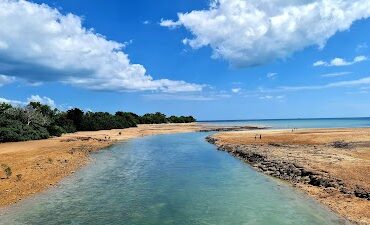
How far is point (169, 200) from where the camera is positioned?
80.2ft

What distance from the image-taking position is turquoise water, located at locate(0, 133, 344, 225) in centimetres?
2025

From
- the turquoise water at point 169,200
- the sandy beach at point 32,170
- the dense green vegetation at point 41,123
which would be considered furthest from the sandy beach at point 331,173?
the dense green vegetation at point 41,123

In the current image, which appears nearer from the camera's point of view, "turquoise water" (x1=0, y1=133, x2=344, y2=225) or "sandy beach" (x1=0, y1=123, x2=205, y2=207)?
"turquoise water" (x1=0, y1=133, x2=344, y2=225)

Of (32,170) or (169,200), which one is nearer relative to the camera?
(169,200)

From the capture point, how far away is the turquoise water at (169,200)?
20250 mm

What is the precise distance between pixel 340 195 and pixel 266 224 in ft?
23.3

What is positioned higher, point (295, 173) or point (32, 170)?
point (32, 170)

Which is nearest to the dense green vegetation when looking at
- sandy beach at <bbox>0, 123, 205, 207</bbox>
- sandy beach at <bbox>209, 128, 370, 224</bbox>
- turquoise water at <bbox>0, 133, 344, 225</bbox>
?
sandy beach at <bbox>0, 123, 205, 207</bbox>

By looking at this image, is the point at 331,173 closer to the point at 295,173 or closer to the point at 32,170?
the point at 295,173

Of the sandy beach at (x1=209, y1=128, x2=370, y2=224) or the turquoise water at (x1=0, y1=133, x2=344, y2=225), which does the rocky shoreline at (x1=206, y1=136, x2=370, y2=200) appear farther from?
the turquoise water at (x1=0, y1=133, x2=344, y2=225)

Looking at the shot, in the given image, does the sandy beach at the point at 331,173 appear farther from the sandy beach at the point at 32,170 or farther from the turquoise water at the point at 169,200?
the sandy beach at the point at 32,170

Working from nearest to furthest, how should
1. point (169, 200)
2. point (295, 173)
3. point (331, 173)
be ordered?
point (169, 200) < point (331, 173) < point (295, 173)

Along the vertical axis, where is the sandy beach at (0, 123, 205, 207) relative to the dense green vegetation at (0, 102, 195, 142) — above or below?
below

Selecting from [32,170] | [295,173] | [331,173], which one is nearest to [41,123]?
[32,170]
